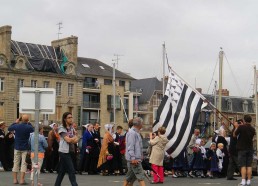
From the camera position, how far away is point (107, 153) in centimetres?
2103

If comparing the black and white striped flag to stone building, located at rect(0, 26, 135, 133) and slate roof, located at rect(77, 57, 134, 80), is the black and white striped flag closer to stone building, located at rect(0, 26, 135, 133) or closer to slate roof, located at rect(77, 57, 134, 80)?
stone building, located at rect(0, 26, 135, 133)

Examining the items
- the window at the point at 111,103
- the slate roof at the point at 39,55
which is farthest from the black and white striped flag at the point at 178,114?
the window at the point at 111,103

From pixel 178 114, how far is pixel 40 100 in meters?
8.46

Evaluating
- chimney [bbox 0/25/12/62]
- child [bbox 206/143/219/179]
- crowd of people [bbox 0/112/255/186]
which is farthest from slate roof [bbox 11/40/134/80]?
child [bbox 206/143/219/179]

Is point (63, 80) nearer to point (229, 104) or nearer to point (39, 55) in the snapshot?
point (39, 55)

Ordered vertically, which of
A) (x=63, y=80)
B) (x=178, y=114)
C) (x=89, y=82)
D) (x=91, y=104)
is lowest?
(x=178, y=114)

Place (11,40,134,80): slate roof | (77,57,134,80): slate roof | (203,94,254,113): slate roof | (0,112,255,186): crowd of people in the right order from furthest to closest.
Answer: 1. (203,94,254,113): slate roof
2. (77,57,134,80): slate roof
3. (11,40,134,80): slate roof
4. (0,112,255,186): crowd of people

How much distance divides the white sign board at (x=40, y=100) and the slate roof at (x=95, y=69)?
6493 cm

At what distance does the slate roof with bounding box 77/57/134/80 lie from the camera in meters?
77.4

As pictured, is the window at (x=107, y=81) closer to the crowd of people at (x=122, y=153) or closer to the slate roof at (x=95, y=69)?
the slate roof at (x=95, y=69)

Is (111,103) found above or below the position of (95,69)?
below

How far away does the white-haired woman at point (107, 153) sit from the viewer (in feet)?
68.3

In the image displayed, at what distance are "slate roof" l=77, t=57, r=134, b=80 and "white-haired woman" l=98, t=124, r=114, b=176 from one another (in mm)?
54992

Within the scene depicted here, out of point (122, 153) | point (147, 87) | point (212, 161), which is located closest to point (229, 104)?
point (147, 87)
